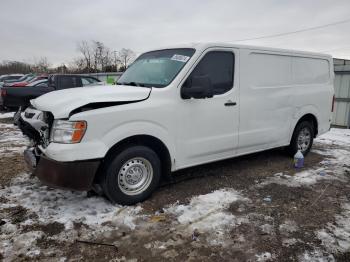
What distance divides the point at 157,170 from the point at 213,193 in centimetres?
91

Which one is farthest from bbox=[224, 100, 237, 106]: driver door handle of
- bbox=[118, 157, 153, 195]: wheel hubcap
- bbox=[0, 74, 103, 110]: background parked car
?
bbox=[0, 74, 103, 110]: background parked car

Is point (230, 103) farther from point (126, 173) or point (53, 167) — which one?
point (53, 167)

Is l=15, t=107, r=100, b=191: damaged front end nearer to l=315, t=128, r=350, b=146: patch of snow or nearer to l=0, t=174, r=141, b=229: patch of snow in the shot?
l=0, t=174, r=141, b=229: patch of snow

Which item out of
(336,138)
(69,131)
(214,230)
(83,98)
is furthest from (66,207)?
(336,138)

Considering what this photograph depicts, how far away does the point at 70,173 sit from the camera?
328cm

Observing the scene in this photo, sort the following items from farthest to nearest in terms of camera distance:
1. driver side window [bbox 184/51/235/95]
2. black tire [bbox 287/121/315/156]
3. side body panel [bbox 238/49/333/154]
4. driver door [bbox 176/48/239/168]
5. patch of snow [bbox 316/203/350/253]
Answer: black tire [bbox 287/121/315/156], side body panel [bbox 238/49/333/154], driver side window [bbox 184/51/235/95], driver door [bbox 176/48/239/168], patch of snow [bbox 316/203/350/253]

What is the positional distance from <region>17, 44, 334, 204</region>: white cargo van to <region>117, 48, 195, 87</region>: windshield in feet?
0.06

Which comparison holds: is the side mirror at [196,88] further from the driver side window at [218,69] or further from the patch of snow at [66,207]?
the patch of snow at [66,207]

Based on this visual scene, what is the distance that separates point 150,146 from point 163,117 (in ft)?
1.45

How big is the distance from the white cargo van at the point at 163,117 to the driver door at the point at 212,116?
14mm

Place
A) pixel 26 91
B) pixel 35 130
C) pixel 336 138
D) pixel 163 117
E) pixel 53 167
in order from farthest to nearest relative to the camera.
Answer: pixel 26 91 → pixel 336 138 → pixel 35 130 → pixel 163 117 → pixel 53 167

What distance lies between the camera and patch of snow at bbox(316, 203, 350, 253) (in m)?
3.00

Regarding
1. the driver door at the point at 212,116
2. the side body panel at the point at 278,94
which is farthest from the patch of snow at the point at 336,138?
the driver door at the point at 212,116

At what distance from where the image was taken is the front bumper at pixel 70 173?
3.28m
